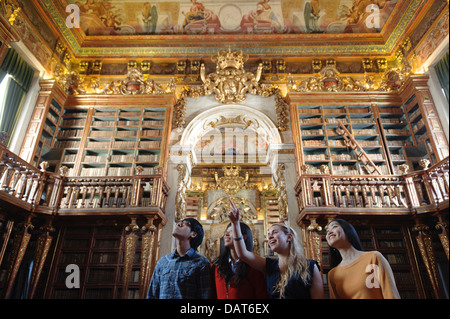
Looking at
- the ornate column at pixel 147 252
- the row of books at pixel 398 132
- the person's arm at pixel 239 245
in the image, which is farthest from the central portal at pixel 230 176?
the person's arm at pixel 239 245

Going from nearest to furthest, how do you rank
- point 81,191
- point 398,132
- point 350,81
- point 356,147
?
point 81,191, point 356,147, point 398,132, point 350,81

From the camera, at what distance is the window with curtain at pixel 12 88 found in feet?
18.6

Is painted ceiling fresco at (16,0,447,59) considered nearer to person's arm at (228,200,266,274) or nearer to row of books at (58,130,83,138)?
row of books at (58,130,83,138)

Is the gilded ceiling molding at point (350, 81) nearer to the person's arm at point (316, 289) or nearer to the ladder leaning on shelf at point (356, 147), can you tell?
the ladder leaning on shelf at point (356, 147)

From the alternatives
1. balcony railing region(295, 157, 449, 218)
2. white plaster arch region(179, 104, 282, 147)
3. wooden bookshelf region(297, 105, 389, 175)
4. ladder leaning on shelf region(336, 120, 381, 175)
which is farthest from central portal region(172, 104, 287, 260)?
balcony railing region(295, 157, 449, 218)

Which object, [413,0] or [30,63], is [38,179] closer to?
[30,63]

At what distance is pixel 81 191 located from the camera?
5.66 m

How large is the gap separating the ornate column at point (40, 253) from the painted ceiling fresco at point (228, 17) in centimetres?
584

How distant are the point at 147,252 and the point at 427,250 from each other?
16.0 ft

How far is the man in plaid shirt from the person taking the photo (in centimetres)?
185

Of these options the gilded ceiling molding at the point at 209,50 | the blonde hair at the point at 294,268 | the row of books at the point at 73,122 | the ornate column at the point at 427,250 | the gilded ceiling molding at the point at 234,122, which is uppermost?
the gilded ceiling molding at the point at 209,50

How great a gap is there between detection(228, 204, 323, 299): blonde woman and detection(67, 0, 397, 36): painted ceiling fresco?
7.77 m

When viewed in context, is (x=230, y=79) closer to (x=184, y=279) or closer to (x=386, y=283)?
(x=184, y=279)

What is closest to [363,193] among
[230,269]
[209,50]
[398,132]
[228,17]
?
[398,132]
